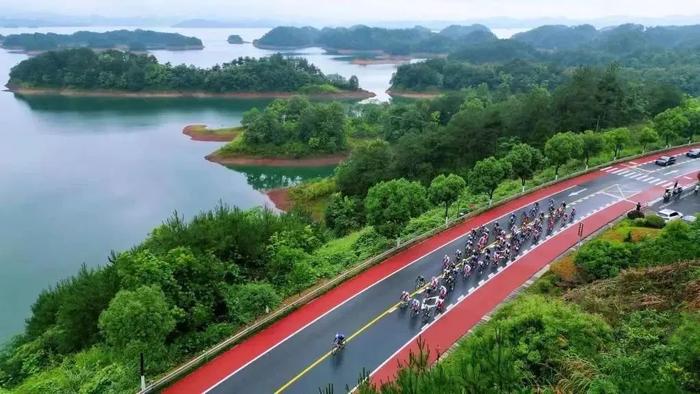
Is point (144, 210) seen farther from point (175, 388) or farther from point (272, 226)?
point (175, 388)

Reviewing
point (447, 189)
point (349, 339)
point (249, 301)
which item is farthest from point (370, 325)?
point (447, 189)

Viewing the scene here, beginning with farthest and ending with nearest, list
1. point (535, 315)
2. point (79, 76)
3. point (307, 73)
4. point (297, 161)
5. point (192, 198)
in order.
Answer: point (307, 73) → point (79, 76) → point (297, 161) → point (192, 198) → point (535, 315)

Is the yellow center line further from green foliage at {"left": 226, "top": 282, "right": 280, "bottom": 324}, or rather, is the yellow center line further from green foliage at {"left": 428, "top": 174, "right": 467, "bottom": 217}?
green foliage at {"left": 428, "top": 174, "right": 467, "bottom": 217}

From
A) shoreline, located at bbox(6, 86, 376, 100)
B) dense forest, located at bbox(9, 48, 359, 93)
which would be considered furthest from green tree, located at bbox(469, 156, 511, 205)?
dense forest, located at bbox(9, 48, 359, 93)

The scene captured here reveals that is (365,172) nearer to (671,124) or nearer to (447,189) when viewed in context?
(447,189)

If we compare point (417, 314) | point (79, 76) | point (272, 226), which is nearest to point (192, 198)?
point (272, 226)

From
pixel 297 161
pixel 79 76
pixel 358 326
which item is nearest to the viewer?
pixel 358 326
